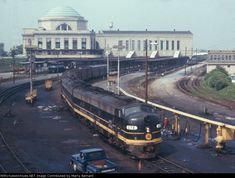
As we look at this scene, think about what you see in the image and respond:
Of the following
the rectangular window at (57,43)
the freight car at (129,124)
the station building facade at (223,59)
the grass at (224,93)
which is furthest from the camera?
the rectangular window at (57,43)

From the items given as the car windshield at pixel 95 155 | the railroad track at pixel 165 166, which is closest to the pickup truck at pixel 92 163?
the car windshield at pixel 95 155

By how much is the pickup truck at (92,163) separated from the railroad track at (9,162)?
2889 mm

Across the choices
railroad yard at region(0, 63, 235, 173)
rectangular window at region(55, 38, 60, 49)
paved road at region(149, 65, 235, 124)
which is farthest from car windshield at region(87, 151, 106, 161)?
rectangular window at region(55, 38, 60, 49)

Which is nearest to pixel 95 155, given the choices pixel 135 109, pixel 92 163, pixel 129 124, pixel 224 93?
pixel 92 163

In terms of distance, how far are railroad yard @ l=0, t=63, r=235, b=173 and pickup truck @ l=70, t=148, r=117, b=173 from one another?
42.8 inches

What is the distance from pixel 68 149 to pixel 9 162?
4749 mm

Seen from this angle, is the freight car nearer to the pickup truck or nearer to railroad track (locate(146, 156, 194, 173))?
railroad track (locate(146, 156, 194, 173))

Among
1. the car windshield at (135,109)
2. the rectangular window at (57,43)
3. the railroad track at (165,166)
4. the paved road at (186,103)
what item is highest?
the rectangular window at (57,43)

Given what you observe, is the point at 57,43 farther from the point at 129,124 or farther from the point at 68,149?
the point at 129,124

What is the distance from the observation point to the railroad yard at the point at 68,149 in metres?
25.3

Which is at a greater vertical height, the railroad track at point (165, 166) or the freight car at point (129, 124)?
the freight car at point (129, 124)

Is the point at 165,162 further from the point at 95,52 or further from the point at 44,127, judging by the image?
the point at 95,52

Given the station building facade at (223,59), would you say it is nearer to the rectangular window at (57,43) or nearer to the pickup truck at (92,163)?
the rectangular window at (57,43)

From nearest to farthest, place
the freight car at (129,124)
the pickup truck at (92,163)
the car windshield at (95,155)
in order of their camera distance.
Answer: the pickup truck at (92,163), the car windshield at (95,155), the freight car at (129,124)
